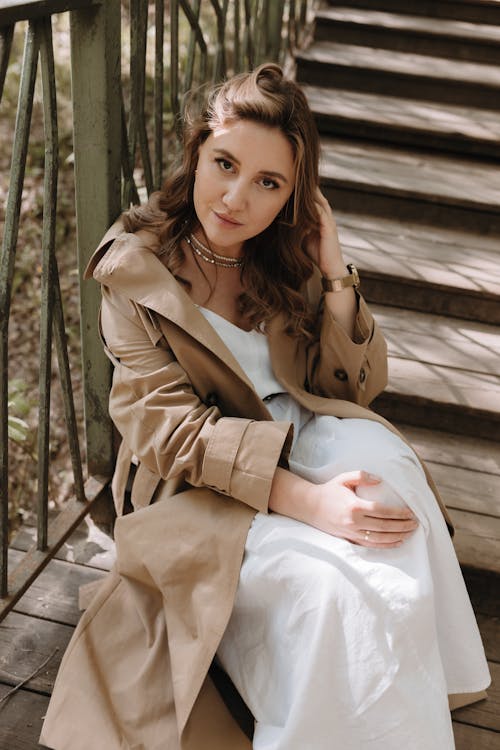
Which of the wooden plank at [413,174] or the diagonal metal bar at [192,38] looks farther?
the wooden plank at [413,174]

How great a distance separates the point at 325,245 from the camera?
1982mm

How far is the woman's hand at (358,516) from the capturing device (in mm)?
1532

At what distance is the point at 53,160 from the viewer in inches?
70.9

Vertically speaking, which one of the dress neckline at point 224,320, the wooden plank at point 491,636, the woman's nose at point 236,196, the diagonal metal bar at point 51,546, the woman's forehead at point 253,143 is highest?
the woman's forehead at point 253,143

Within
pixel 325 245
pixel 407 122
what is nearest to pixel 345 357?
pixel 325 245

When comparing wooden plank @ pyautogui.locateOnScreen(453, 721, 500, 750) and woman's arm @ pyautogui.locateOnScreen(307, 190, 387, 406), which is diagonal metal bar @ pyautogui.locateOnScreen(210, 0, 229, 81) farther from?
wooden plank @ pyautogui.locateOnScreen(453, 721, 500, 750)

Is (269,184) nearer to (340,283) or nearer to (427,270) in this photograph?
(340,283)

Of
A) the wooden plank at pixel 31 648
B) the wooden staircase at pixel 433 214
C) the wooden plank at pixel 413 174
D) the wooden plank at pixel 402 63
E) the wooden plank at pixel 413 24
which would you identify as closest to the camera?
the wooden plank at pixel 31 648

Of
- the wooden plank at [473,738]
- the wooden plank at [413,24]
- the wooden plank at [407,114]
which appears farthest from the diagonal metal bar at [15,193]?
the wooden plank at [413,24]

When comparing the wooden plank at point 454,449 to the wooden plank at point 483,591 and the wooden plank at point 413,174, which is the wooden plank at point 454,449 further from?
the wooden plank at point 413,174

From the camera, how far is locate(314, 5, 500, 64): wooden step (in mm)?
3625

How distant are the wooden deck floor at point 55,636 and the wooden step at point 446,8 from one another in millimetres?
2882

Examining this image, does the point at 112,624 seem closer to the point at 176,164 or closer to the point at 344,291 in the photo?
the point at 344,291

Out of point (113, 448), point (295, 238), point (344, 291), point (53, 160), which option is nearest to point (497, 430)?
point (344, 291)
